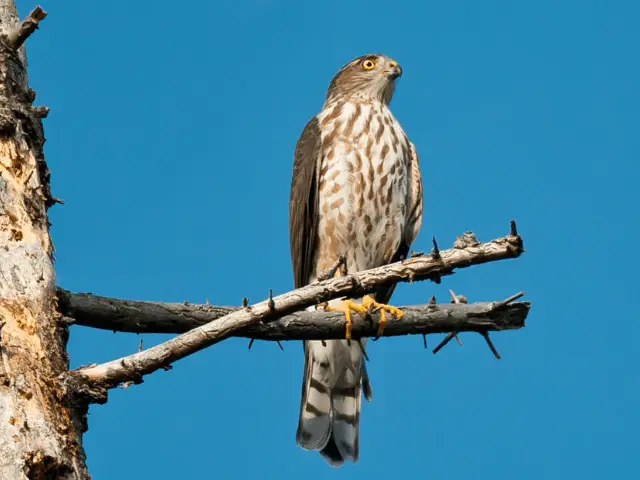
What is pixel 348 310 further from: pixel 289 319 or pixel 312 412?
pixel 312 412

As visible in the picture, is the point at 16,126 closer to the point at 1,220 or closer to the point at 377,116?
the point at 1,220

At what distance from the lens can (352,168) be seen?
668 cm

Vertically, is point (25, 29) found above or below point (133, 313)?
above

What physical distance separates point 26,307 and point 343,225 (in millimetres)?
3489

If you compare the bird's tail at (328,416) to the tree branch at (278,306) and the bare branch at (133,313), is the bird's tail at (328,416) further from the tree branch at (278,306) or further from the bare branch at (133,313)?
the tree branch at (278,306)

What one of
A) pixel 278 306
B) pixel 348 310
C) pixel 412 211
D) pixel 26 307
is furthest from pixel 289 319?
pixel 412 211

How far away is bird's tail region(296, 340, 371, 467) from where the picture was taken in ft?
21.1

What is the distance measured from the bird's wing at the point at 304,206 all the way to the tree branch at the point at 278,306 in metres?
2.95

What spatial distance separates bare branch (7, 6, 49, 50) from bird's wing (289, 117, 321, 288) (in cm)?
287

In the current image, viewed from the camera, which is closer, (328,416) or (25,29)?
(25,29)

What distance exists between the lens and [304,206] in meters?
6.72

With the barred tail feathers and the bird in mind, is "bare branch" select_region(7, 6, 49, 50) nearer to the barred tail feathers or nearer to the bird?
the bird

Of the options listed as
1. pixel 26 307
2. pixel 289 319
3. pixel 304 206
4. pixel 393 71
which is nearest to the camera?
pixel 26 307

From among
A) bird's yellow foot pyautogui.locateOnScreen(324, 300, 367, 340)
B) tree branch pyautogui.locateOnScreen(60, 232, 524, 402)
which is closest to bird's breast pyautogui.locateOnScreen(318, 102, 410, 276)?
bird's yellow foot pyautogui.locateOnScreen(324, 300, 367, 340)
